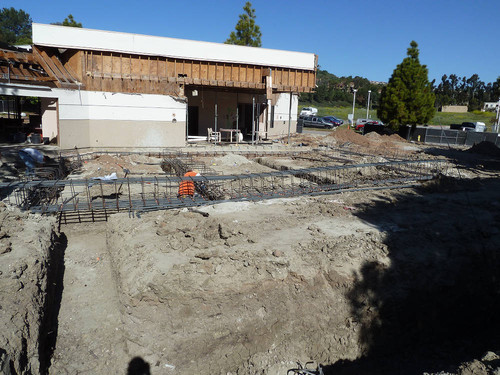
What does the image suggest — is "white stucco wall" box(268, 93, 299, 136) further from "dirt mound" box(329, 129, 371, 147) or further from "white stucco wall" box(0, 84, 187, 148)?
"white stucco wall" box(0, 84, 187, 148)

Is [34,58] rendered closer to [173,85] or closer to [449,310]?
[173,85]

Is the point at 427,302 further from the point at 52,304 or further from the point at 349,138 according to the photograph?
the point at 349,138

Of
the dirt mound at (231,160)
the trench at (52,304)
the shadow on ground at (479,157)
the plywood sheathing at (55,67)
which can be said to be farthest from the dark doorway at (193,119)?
the trench at (52,304)

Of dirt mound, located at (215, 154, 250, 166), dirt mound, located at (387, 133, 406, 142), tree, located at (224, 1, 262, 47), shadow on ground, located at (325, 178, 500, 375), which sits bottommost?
shadow on ground, located at (325, 178, 500, 375)

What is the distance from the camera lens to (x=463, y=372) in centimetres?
443

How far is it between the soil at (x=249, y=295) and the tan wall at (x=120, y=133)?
37.2ft

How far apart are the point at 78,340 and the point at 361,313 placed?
4.80 meters

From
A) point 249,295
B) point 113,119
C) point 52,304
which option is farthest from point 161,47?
point 249,295

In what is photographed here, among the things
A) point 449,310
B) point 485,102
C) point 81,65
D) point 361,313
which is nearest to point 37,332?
point 361,313

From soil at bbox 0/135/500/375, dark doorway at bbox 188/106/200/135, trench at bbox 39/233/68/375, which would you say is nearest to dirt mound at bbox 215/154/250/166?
soil at bbox 0/135/500/375

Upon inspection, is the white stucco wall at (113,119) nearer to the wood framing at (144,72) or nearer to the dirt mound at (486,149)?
the wood framing at (144,72)

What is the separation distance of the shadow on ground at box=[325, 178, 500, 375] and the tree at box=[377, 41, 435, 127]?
25.0 metres

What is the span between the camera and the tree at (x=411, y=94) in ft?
101

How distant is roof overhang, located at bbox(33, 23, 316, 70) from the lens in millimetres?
18688
